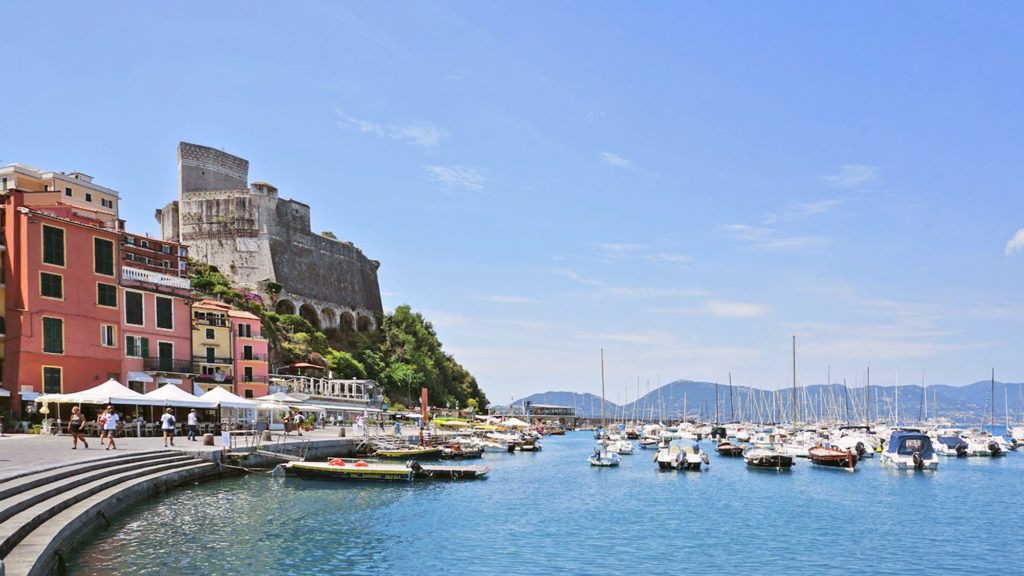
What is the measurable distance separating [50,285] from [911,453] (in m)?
43.9

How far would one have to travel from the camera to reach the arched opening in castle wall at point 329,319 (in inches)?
3051

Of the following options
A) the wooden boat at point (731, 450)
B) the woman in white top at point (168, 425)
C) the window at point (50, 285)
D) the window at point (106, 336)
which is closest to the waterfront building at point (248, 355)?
the window at point (106, 336)

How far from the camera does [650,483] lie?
3684 cm

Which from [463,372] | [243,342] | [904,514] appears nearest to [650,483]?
[904,514]

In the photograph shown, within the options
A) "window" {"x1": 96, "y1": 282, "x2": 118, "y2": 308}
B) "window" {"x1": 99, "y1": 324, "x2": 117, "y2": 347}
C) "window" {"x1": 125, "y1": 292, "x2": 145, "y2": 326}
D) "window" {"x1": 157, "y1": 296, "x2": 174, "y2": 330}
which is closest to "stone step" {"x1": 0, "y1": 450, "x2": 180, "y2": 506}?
"window" {"x1": 99, "y1": 324, "x2": 117, "y2": 347}

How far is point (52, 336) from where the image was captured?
112ft

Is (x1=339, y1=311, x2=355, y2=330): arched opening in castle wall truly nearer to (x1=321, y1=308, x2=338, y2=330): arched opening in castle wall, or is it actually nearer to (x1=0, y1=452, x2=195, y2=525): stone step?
(x1=321, y1=308, x2=338, y2=330): arched opening in castle wall

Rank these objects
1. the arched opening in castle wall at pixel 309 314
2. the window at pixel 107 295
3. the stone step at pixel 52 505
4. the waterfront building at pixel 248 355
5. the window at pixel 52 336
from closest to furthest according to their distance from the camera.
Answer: the stone step at pixel 52 505 < the window at pixel 52 336 < the window at pixel 107 295 < the waterfront building at pixel 248 355 < the arched opening in castle wall at pixel 309 314

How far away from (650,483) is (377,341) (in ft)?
161

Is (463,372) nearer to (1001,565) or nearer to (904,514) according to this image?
(904,514)

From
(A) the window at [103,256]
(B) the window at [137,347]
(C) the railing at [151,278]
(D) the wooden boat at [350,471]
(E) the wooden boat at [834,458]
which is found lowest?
(E) the wooden boat at [834,458]

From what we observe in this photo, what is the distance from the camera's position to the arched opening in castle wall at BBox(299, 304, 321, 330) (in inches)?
2953

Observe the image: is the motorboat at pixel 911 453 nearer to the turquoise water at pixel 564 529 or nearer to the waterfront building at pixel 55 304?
the turquoise water at pixel 564 529

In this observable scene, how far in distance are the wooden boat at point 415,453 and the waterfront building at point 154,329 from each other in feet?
38.3
